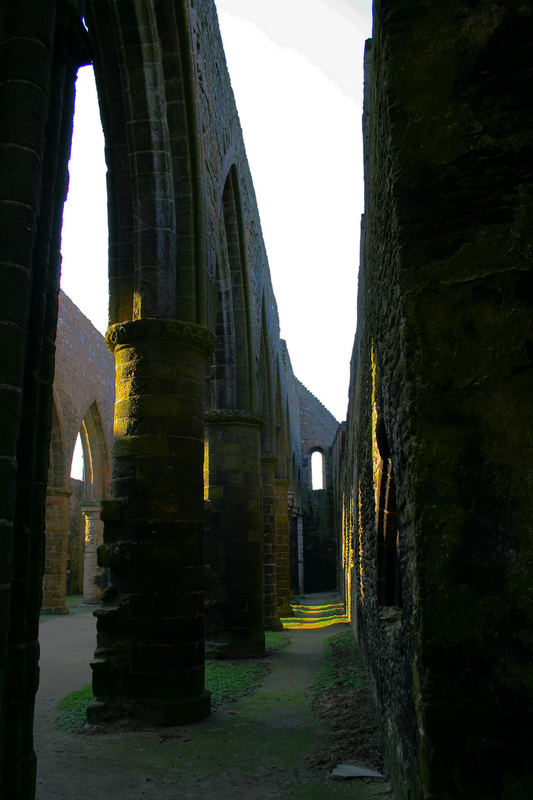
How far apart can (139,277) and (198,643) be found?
11.6 feet

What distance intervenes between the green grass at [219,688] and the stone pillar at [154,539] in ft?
1.67

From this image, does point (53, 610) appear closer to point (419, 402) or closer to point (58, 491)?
point (58, 491)

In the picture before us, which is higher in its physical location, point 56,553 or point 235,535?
point 235,535

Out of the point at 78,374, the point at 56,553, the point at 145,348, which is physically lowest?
the point at 56,553

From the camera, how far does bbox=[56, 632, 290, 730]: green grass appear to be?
6.07 m

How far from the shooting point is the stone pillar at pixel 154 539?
Answer: 5.80 meters

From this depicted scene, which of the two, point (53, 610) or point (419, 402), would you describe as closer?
point (419, 402)

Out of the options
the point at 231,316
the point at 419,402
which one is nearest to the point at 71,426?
the point at 231,316

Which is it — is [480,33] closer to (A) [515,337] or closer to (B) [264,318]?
(A) [515,337]

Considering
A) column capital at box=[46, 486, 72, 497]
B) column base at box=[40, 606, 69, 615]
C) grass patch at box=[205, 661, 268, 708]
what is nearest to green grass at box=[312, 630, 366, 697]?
grass patch at box=[205, 661, 268, 708]

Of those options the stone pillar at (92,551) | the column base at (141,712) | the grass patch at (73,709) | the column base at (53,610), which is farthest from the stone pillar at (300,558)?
the column base at (141,712)

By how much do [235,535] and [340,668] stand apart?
7.82 ft

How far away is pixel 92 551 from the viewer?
1998cm

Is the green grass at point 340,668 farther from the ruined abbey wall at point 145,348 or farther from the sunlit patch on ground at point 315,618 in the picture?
the sunlit patch on ground at point 315,618
